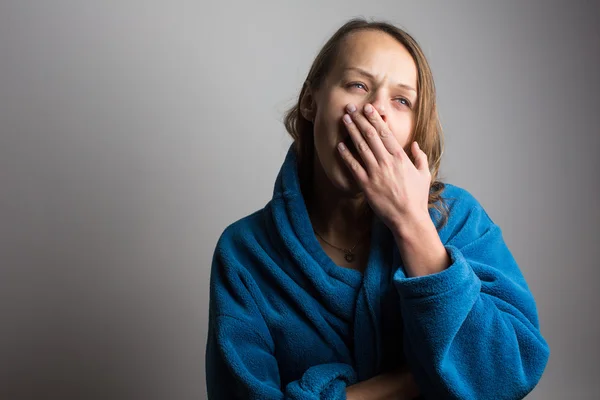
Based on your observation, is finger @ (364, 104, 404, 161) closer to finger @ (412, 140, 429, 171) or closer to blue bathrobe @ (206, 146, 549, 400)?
finger @ (412, 140, 429, 171)

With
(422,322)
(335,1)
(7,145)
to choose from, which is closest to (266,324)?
(422,322)

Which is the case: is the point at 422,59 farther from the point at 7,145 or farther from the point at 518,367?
the point at 7,145

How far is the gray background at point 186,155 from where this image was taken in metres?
2.09

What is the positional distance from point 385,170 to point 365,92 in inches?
7.1

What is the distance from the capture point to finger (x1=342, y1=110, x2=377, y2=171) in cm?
127

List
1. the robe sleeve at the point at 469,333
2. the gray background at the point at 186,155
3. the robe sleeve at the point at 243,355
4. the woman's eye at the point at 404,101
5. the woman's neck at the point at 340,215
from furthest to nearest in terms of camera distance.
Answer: the gray background at the point at 186,155, the woman's neck at the point at 340,215, the woman's eye at the point at 404,101, the robe sleeve at the point at 243,355, the robe sleeve at the point at 469,333

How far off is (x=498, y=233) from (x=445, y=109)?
982 mm

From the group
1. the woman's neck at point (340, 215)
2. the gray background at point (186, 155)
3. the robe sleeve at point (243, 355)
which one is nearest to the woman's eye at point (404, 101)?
the woman's neck at point (340, 215)

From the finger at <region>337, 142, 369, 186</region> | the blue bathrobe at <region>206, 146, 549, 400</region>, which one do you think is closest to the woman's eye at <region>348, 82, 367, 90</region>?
the finger at <region>337, 142, 369, 186</region>

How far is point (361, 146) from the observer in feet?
4.18

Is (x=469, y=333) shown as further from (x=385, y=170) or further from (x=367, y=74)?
(x=367, y=74)

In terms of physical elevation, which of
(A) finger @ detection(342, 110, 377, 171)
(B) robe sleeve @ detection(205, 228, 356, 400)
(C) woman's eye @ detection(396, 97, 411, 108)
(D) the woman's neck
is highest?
(C) woman's eye @ detection(396, 97, 411, 108)

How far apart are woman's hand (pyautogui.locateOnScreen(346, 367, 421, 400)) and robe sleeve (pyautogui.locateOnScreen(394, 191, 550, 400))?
6 cm

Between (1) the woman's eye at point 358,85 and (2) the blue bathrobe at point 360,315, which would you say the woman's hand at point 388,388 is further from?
(1) the woman's eye at point 358,85
